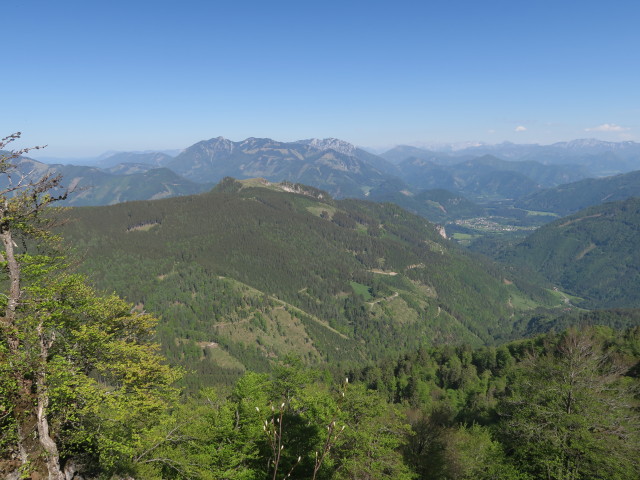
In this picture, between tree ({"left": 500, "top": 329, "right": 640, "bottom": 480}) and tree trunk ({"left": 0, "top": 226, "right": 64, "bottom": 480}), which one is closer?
tree trunk ({"left": 0, "top": 226, "right": 64, "bottom": 480})

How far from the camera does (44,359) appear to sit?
21.0m

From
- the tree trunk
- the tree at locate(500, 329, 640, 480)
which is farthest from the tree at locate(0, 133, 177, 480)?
the tree at locate(500, 329, 640, 480)

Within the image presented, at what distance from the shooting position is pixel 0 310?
2267 centimetres

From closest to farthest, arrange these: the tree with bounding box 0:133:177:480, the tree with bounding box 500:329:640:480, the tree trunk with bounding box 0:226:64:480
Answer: the tree trunk with bounding box 0:226:64:480
the tree with bounding box 0:133:177:480
the tree with bounding box 500:329:640:480

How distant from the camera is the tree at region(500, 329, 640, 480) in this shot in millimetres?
25719

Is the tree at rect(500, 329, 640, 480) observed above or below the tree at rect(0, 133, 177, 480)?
below

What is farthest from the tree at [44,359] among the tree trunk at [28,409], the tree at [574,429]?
the tree at [574,429]

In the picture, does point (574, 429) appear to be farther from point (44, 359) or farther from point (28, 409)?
point (28, 409)

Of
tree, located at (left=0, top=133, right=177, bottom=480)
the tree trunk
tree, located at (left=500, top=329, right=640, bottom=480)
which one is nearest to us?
the tree trunk

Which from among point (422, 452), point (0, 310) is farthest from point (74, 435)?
point (422, 452)

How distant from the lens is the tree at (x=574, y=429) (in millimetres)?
25719

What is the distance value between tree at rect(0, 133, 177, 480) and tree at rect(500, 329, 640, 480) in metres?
30.2

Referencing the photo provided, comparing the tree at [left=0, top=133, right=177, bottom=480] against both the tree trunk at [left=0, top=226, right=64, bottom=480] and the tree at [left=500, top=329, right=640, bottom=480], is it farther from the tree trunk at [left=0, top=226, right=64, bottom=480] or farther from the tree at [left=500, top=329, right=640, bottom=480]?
the tree at [left=500, top=329, right=640, bottom=480]

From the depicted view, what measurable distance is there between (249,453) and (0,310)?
73.2ft
